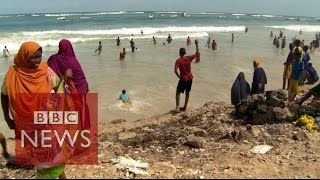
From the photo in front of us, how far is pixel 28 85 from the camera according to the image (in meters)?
3.89

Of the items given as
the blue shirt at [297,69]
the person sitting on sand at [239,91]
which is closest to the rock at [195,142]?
the person sitting on sand at [239,91]

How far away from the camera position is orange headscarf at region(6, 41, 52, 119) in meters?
3.88

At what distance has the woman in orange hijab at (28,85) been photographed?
3865 mm

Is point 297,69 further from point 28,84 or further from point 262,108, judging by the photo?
point 28,84

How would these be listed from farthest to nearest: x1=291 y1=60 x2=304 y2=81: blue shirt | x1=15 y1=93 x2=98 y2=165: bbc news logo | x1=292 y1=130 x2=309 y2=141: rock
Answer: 1. x1=291 y1=60 x2=304 y2=81: blue shirt
2. x1=292 y1=130 x2=309 y2=141: rock
3. x1=15 y1=93 x2=98 y2=165: bbc news logo

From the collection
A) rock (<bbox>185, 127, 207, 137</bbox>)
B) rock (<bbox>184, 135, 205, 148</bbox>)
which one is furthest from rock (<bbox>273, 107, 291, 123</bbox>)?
rock (<bbox>184, 135, 205, 148</bbox>)

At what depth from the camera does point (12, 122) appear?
4.23 m

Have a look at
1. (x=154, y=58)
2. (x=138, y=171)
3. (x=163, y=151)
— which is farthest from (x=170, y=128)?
(x=154, y=58)

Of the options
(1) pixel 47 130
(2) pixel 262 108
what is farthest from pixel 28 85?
(2) pixel 262 108

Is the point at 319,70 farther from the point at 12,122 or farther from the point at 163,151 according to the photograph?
the point at 12,122

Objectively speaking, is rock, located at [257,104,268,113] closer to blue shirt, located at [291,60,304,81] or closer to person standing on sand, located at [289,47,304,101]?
person standing on sand, located at [289,47,304,101]

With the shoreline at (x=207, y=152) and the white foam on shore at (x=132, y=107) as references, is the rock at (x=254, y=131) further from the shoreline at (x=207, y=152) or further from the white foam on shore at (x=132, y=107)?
the white foam on shore at (x=132, y=107)

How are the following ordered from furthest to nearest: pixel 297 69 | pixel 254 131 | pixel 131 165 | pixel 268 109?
pixel 297 69, pixel 268 109, pixel 254 131, pixel 131 165

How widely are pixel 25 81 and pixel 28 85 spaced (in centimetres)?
5
